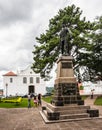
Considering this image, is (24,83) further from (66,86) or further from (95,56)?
(66,86)

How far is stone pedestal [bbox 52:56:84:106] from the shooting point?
1355 cm

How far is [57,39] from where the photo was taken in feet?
104

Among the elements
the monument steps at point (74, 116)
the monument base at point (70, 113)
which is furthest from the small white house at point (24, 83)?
the monument steps at point (74, 116)

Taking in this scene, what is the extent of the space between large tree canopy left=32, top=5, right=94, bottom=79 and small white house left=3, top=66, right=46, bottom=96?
30763 mm

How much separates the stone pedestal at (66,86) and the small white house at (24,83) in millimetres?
50817

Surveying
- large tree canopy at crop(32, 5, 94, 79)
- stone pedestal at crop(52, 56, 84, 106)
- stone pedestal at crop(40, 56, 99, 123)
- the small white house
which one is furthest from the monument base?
the small white house

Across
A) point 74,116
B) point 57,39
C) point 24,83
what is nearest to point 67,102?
point 74,116

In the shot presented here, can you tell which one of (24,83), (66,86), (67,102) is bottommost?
(67,102)

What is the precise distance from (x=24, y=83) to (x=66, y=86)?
5175cm

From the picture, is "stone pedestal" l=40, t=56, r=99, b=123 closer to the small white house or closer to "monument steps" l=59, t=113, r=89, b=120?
"monument steps" l=59, t=113, r=89, b=120

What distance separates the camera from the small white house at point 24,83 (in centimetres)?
6433

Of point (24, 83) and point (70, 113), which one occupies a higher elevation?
point (24, 83)

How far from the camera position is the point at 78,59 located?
1341 inches

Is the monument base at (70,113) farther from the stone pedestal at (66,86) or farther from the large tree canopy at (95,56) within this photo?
the large tree canopy at (95,56)
